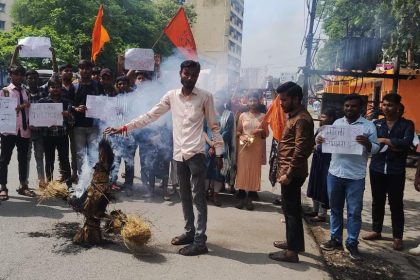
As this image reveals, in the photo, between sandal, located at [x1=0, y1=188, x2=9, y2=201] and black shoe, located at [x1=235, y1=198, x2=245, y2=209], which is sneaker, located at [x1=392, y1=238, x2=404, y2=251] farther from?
sandal, located at [x1=0, y1=188, x2=9, y2=201]

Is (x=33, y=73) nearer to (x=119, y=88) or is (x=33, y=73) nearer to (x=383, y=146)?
(x=119, y=88)

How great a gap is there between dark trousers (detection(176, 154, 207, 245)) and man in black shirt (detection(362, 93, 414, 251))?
7.28 ft

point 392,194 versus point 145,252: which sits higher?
point 392,194

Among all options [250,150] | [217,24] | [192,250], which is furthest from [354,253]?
[217,24]

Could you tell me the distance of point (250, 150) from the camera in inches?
254

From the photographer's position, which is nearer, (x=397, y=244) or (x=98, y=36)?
(x=397, y=244)

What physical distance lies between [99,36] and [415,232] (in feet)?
21.3

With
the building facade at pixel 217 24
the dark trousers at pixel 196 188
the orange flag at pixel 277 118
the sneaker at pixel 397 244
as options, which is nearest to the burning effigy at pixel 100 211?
the dark trousers at pixel 196 188

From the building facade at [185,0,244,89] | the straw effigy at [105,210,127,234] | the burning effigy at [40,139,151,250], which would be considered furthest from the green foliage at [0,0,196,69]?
the straw effigy at [105,210,127,234]

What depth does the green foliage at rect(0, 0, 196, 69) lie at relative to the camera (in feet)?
81.0

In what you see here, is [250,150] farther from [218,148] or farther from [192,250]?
[192,250]

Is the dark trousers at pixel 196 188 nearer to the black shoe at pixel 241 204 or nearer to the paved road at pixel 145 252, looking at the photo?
the paved road at pixel 145 252

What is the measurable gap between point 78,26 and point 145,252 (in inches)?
1115

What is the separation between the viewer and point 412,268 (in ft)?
14.8
